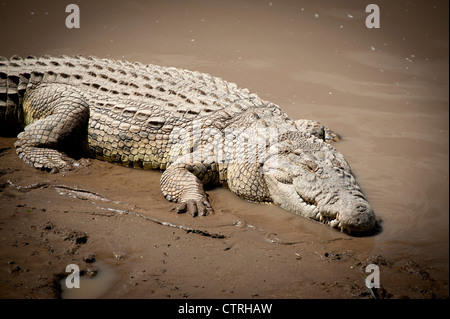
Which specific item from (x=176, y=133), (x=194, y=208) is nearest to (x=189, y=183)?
(x=194, y=208)

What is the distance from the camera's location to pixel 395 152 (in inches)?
223

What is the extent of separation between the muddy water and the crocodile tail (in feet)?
6.46

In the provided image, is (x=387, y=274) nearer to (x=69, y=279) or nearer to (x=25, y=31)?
(x=69, y=279)

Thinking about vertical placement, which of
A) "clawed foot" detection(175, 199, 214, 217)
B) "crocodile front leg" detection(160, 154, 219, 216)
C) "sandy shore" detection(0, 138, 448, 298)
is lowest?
"sandy shore" detection(0, 138, 448, 298)

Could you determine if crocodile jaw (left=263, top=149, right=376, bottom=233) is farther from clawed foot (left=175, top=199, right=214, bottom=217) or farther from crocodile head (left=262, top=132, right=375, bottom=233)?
clawed foot (left=175, top=199, right=214, bottom=217)

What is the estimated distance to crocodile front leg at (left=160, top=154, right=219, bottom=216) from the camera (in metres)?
4.45

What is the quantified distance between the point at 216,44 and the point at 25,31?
188 inches

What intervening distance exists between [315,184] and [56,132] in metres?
3.53

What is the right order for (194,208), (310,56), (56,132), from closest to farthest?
(194,208) → (56,132) → (310,56)

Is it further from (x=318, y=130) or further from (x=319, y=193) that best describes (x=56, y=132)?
(x=318, y=130)

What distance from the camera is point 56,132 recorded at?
540cm

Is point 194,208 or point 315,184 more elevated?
point 315,184

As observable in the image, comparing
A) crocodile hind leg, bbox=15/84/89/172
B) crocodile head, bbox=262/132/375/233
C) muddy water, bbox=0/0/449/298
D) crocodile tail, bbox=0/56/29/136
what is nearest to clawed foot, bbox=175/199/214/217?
muddy water, bbox=0/0/449/298

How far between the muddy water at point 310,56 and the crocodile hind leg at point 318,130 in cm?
18
